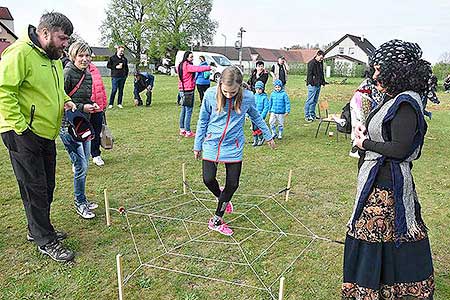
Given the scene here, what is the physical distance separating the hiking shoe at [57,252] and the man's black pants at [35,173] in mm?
49

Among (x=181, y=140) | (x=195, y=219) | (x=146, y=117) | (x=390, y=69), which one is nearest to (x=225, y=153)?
(x=195, y=219)

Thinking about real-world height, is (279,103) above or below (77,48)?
below

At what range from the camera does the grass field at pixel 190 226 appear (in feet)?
A: 10.8

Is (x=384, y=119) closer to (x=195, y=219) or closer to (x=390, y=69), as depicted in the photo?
(x=390, y=69)

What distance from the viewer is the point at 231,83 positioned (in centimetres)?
380

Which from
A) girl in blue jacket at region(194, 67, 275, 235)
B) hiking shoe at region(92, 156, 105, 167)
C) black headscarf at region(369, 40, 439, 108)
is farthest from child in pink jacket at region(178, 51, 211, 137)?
black headscarf at region(369, 40, 439, 108)

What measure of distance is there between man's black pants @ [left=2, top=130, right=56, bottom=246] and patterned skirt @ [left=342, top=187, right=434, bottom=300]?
2.63 m

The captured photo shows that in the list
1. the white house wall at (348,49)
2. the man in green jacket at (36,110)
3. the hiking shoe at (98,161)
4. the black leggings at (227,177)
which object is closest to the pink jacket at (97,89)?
the hiking shoe at (98,161)

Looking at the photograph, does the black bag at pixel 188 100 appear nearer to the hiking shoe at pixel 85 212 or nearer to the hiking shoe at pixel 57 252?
the hiking shoe at pixel 85 212

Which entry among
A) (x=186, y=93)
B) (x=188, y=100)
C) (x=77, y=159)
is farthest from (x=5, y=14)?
(x=77, y=159)

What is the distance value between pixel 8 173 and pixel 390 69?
570cm

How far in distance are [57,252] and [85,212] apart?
92 cm

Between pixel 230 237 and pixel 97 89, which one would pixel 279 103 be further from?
pixel 230 237

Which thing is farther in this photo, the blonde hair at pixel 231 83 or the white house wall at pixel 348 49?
the white house wall at pixel 348 49
